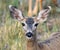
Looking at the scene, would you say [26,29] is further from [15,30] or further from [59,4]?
[59,4]

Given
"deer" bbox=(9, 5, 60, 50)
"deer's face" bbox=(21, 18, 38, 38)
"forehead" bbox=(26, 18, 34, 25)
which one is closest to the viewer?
"deer's face" bbox=(21, 18, 38, 38)

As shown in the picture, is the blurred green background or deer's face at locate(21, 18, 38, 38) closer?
deer's face at locate(21, 18, 38, 38)

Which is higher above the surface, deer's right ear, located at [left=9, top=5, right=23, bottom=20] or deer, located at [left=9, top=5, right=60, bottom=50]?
deer's right ear, located at [left=9, top=5, right=23, bottom=20]

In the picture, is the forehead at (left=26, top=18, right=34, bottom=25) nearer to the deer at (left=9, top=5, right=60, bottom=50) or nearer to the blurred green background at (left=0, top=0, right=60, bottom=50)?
the deer at (left=9, top=5, right=60, bottom=50)

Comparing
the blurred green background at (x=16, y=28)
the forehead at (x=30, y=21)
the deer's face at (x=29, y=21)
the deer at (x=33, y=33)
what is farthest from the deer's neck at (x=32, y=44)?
the blurred green background at (x=16, y=28)

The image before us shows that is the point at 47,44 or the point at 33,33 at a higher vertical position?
the point at 33,33

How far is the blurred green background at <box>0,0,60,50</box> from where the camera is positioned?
10.0 metres

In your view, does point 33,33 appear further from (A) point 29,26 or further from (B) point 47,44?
(B) point 47,44

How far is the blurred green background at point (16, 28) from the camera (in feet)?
33.0

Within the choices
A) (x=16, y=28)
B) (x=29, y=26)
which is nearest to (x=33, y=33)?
(x=29, y=26)

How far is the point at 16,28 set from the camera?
10656 millimetres

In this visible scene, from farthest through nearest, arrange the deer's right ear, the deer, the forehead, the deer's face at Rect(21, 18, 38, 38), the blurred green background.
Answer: the blurred green background < the deer's right ear < the forehead < the deer < the deer's face at Rect(21, 18, 38, 38)

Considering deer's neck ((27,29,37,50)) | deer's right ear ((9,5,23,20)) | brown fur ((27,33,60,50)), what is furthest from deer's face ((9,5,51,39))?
brown fur ((27,33,60,50))

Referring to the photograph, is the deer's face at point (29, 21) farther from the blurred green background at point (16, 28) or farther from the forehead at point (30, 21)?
the blurred green background at point (16, 28)
